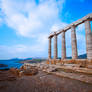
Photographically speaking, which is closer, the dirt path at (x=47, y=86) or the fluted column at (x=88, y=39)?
the dirt path at (x=47, y=86)

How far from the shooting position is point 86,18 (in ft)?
40.1

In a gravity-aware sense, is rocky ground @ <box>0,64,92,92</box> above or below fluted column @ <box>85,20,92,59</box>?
below

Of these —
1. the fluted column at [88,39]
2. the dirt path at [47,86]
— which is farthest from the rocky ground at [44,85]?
the fluted column at [88,39]

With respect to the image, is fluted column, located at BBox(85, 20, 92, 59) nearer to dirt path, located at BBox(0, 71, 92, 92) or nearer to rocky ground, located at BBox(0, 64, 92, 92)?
rocky ground, located at BBox(0, 64, 92, 92)

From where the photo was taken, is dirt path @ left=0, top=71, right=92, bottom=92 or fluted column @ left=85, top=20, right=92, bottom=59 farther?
fluted column @ left=85, top=20, right=92, bottom=59

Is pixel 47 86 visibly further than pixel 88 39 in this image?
No

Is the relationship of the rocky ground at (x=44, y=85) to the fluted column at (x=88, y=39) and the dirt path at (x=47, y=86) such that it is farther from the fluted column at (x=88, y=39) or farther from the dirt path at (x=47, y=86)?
the fluted column at (x=88, y=39)

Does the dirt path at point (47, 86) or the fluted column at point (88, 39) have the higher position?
the fluted column at point (88, 39)

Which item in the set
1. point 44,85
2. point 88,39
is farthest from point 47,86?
point 88,39

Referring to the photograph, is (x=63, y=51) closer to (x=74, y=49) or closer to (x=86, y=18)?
(x=74, y=49)

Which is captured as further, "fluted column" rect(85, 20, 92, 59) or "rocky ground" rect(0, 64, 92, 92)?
"fluted column" rect(85, 20, 92, 59)

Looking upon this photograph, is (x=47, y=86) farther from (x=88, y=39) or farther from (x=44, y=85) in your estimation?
(x=88, y=39)

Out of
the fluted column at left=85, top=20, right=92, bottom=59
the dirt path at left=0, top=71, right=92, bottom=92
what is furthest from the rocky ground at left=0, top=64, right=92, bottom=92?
the fluted column at left=85, top=20, right=92, bottom=59

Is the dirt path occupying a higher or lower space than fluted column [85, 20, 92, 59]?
lower
